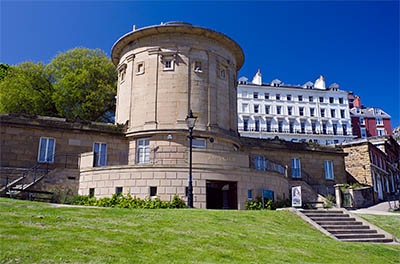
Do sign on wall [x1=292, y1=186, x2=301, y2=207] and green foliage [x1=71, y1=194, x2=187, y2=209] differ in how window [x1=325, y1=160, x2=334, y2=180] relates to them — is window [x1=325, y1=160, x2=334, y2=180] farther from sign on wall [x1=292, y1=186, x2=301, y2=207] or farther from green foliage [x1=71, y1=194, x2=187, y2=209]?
green foliage [x1=71, y1=194, x2=187, y2=209]

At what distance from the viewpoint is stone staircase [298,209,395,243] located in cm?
1648

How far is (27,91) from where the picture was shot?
3712 cm

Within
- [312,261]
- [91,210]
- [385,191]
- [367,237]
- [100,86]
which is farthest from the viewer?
[385,191]

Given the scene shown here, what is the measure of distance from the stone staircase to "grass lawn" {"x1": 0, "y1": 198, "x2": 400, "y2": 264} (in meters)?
1.15

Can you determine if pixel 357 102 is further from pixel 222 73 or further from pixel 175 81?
pixel 175 81

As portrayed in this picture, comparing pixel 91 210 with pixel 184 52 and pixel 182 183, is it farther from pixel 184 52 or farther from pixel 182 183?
pixel 184 52

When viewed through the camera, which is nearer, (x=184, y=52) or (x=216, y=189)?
(x=216, y=189)

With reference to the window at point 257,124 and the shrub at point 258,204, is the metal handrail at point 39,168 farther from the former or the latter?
the window at point 257,124

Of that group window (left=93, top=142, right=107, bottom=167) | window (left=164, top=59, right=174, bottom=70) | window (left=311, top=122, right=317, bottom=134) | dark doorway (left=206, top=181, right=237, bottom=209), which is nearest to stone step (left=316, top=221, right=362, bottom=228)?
dark doorway (left=206, top=181, right=237, bottom=209)

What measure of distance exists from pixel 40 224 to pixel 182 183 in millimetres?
10998

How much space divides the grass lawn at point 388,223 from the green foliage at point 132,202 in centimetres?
1053

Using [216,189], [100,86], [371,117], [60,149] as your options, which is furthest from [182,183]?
[371,117]

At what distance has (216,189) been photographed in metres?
24.3

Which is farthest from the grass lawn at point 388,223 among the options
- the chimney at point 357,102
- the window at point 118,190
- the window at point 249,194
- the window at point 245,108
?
the chimney at point 357,102
